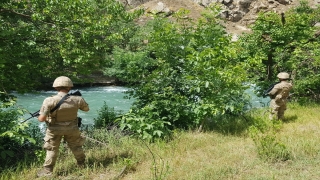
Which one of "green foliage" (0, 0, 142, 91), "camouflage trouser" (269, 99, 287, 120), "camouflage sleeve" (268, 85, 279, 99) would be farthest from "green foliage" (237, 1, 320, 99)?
"green foliage" (0, 0, 142, 91)

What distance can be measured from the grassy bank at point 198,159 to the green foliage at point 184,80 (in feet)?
2.00

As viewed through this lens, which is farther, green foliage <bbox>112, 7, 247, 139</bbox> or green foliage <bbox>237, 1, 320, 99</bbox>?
green foliage <bbox>237, 1, 320, 99</bbox>

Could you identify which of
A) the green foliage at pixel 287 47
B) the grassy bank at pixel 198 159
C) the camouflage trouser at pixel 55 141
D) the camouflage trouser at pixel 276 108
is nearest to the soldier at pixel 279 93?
the camouflage trouser at pixel 276 108

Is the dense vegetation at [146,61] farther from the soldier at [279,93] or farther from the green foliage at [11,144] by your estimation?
the soldier at [279,93]

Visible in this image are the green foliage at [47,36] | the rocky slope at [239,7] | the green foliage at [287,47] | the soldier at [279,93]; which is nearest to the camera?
the green foliage at [47,36]

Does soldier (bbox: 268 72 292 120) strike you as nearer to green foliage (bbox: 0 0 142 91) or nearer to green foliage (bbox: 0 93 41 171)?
green foliage (bbox: 0 0 142 91)

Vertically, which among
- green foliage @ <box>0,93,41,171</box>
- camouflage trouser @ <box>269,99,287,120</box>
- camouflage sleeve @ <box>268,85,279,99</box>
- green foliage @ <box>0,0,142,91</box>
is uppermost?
green foliage @ <box>0,0,142,91</box>

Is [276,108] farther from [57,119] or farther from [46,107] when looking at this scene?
[46,107]

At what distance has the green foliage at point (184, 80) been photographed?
6.23 m

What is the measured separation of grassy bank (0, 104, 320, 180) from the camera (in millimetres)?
4129

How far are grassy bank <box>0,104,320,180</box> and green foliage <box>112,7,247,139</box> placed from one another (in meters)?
0.61

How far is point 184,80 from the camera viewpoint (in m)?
7.04

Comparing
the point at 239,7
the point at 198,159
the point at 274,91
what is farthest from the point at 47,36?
the point at 239,7

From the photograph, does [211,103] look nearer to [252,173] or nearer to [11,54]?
[252,173]
